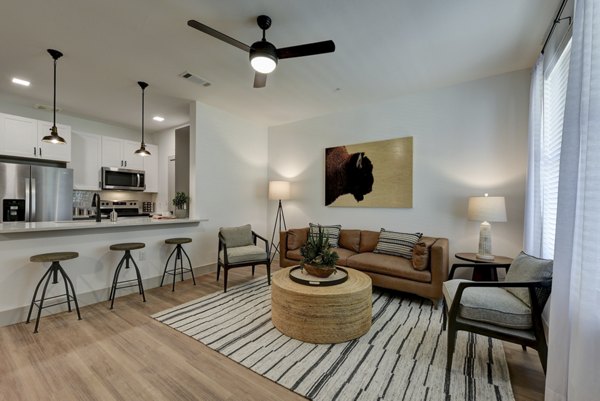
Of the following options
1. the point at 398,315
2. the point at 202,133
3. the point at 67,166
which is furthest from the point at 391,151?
the point at 67,166

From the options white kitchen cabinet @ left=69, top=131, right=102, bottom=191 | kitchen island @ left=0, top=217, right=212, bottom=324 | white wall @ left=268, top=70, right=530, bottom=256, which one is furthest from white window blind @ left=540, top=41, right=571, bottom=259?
white kitchen cabinet @ left=69, top=131, right=102, bottom=191

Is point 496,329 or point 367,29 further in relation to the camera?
point 367,29

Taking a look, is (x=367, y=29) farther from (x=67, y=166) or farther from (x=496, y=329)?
(x=67, y=166)

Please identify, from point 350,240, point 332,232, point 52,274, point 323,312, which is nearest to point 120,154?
point 52,274

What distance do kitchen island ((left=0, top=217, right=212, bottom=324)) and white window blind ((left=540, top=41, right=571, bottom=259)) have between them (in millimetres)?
4387

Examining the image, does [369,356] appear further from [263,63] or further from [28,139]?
[28,139]

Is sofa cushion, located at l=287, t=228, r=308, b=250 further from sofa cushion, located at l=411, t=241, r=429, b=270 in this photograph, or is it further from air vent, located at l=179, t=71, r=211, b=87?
air vent, located at l=179, t=71, r=211, b=87

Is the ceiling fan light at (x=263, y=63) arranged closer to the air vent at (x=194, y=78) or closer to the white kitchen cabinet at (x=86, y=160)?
the air vent at (x=194, y=78)

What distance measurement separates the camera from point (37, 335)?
2.41 metres

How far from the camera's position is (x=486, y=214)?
2.97m

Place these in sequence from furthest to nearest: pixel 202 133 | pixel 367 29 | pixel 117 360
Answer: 1. pixel 202 133
2. pixel 367 29
3. pixel 117 360

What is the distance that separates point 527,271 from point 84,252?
4.52 metres

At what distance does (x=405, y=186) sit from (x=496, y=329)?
2.42 metres

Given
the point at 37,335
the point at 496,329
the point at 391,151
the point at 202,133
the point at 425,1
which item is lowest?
the point at 37,335
